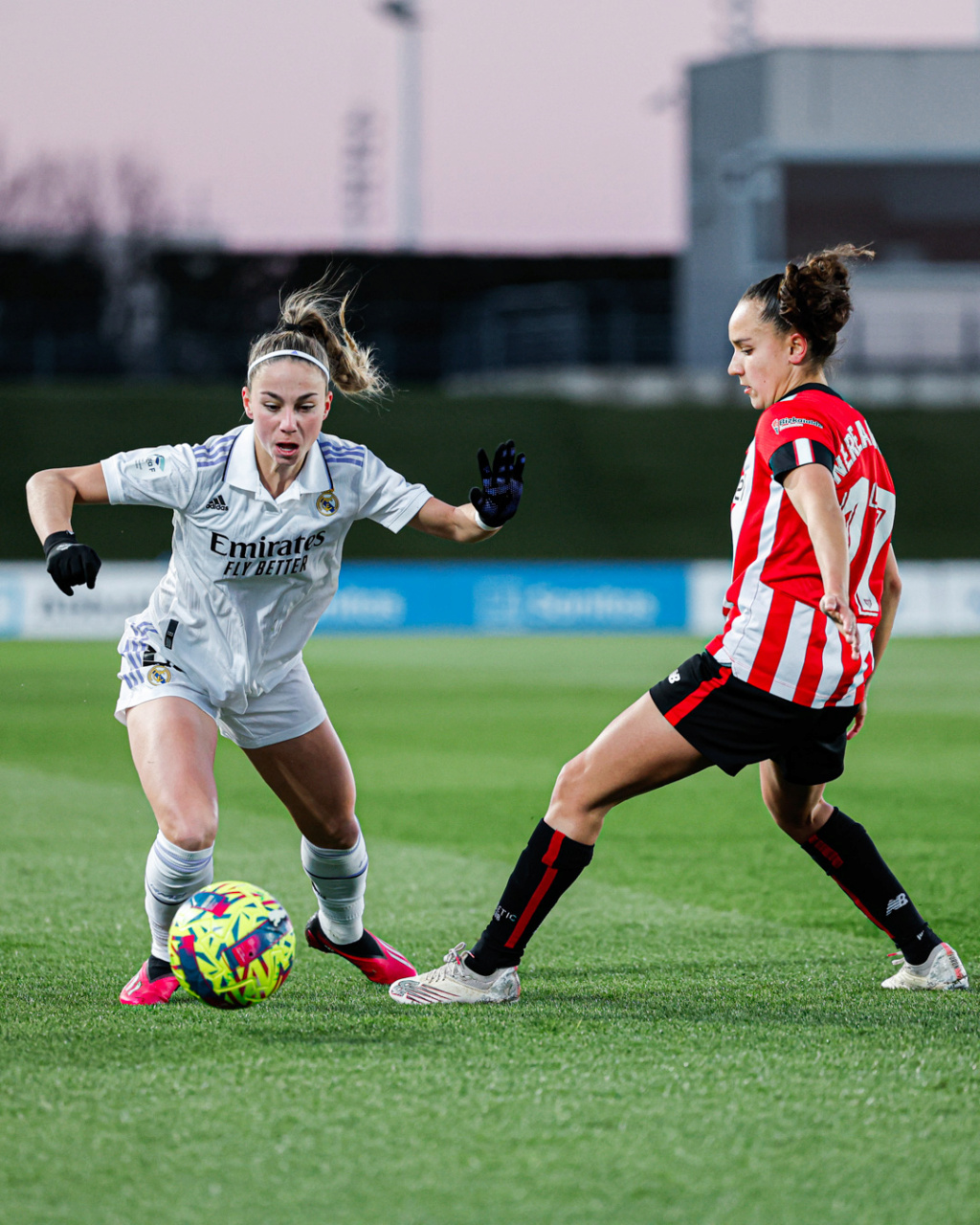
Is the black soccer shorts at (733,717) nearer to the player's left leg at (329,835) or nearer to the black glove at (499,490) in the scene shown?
the black glove at (499,490)

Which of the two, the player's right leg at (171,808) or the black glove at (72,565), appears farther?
the player's right leg at (171,808)

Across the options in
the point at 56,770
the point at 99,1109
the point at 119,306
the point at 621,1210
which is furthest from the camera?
the point at 119,306

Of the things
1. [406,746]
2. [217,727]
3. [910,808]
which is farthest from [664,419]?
[217,727]

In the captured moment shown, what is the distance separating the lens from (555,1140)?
10.4ft

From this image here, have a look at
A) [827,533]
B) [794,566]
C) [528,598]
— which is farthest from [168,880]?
[528,598]

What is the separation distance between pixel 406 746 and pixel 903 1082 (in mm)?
7989

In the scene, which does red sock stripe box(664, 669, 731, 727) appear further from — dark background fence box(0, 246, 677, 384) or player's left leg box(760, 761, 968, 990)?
dark background fence box(0, 246, 677, 384)

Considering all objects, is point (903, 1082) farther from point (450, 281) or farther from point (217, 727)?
point (450, 281)

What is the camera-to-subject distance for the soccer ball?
4031 millimetres

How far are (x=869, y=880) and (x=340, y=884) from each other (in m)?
1.64

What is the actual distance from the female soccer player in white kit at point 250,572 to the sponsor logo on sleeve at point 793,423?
0.84m

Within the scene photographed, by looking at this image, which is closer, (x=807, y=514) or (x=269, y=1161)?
(x=269, y=1161)

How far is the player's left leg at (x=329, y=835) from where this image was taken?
183 inches

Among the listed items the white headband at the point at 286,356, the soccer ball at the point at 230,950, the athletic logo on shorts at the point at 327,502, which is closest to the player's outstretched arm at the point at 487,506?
the athletic logo on shorts at the point at 327,502
